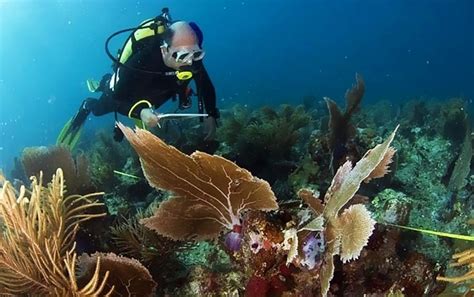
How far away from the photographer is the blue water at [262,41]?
3196 inches

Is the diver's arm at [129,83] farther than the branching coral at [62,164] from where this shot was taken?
Yes

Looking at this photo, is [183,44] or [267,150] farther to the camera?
[267,150]

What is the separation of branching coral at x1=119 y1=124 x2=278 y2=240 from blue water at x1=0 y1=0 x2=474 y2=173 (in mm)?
71676

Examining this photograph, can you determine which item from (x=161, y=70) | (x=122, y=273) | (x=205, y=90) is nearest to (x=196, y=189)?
(x=122, y=273)

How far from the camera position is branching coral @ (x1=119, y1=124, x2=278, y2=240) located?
2463mm

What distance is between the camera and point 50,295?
248cm

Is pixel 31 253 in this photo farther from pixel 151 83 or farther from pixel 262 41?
pixel 262 41

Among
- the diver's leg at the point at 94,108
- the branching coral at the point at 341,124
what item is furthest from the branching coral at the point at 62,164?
the branching coral at the point at 341,124

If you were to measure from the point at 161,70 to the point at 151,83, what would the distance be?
27 cm

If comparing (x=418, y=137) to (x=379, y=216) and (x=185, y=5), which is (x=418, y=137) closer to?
(x=379, y=216)

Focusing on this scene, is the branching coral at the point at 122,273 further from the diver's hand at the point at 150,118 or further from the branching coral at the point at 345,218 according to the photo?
the diver's hand at the point at 150,118

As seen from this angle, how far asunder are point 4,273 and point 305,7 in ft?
370

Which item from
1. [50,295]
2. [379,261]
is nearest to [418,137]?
[379,261]

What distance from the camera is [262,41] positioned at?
105562 mm
